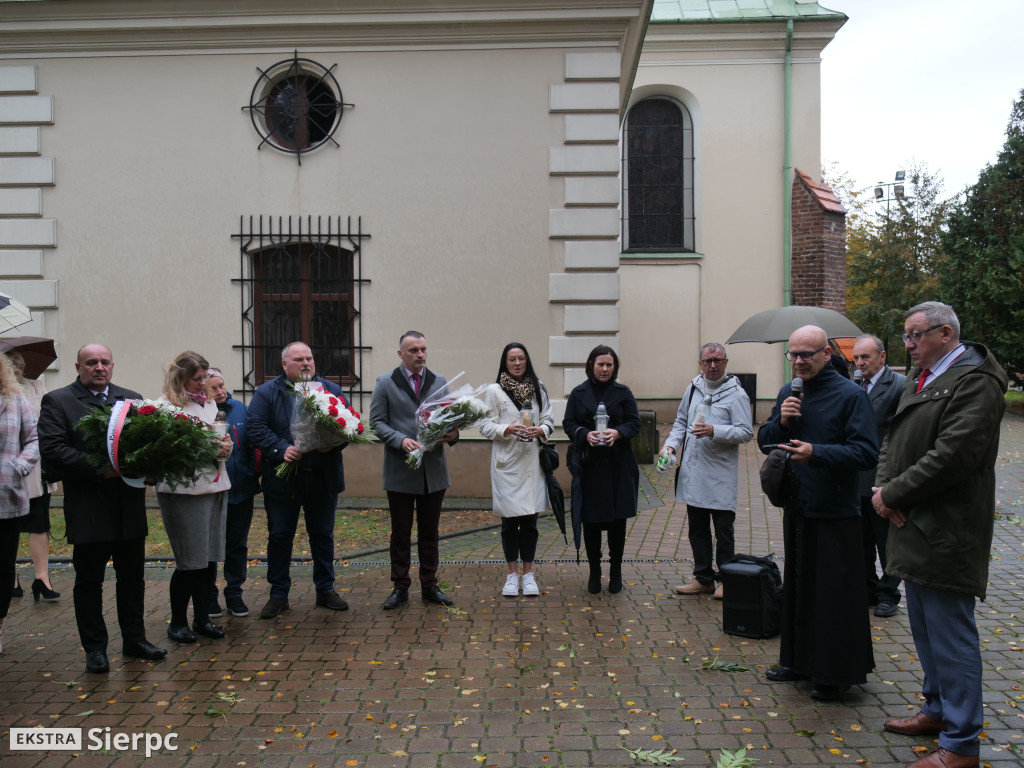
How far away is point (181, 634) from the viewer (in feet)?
20.7

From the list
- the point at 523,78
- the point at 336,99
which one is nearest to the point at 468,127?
the point at 523,78

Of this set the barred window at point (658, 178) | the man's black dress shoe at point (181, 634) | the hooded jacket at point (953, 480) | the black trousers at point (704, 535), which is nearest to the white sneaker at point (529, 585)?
the black trousers at point (704, 535)

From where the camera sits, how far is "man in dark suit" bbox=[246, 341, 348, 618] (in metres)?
6.96

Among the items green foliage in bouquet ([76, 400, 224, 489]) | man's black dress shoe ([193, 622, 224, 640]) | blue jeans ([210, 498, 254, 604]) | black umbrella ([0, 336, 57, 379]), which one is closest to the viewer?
green foliage in bouquet ([76, 400, 224, 489])

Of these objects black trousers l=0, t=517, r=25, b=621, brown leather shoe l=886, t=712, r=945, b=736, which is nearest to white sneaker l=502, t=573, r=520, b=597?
brown leather shoe l=886, t=712, r=945, b=736

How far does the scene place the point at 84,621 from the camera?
578 centimetres

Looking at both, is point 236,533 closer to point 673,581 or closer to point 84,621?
point 84,621

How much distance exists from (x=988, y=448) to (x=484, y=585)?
4581 mm

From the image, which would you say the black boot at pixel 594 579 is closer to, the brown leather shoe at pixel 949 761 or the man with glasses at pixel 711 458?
the man with glasses at pixel 711 458

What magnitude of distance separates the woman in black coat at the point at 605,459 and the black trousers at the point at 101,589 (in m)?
3.46

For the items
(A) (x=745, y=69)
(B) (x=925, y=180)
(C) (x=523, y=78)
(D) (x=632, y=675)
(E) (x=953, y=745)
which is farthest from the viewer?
(B) (x=925, y=180)

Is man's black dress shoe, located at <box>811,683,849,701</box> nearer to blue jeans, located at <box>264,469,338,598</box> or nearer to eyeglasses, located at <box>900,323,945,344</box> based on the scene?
eyeglasses, located at <box>900,323,945,344</box>

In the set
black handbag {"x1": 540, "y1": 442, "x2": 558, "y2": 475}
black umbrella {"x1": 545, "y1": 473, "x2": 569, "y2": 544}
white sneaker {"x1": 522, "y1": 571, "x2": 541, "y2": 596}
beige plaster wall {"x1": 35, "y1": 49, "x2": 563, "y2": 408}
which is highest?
beige plaster wall {"x1": 35, "y1": 49, "x2": 563, "y2": 408}

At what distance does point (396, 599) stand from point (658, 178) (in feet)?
49.1
